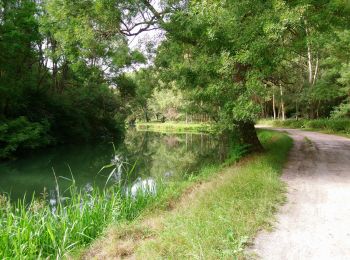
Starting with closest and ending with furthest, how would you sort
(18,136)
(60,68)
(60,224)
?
(60,224) → (18,136) → (60,68)

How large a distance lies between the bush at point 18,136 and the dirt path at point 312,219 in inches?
654

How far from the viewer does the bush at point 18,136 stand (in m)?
19.3

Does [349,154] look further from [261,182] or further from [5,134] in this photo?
[5,134]

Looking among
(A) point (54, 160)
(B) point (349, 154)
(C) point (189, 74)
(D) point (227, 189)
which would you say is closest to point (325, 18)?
(C) point (189, 74)

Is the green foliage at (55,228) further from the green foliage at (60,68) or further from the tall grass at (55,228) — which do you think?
the green foliage at (60,68)

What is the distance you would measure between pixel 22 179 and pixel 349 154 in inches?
537

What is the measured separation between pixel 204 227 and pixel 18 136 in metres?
18.5

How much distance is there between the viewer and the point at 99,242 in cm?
513

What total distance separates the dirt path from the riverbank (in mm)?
261

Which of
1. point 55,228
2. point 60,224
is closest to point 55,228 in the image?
point 55,228

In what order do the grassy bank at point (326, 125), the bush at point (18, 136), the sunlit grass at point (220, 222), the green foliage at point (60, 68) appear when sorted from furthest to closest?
the grassy bank at point (326, 125) < the bush at point (18, 136) < the green foliage at point (60, 68) < the sunlit grass at point (220, 222)

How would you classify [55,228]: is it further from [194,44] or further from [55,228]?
[194,44]

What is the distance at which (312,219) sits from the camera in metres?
5.36

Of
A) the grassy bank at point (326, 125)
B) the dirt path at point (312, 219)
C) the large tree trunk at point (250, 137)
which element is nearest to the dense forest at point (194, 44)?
the large tree trunk at point (250, 137)
